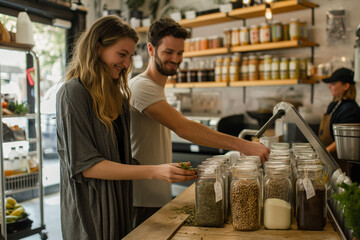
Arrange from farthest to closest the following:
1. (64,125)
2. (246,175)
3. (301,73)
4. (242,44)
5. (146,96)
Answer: (242,44)
(301,73)
(146,96)
(64,125)
(246,175)

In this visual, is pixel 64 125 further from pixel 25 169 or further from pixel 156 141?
pixel 25 169

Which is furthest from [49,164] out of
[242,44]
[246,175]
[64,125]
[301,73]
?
[246,175]

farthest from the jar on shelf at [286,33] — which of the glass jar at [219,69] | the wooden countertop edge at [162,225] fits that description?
the wooden countertop edge at [162,225]

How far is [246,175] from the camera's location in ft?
4.30

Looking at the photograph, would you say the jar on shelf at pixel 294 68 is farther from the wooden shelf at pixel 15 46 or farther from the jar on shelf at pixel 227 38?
the wooden shelf at pixel 15 46

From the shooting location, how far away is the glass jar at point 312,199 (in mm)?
1310

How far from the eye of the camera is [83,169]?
1.42 meters

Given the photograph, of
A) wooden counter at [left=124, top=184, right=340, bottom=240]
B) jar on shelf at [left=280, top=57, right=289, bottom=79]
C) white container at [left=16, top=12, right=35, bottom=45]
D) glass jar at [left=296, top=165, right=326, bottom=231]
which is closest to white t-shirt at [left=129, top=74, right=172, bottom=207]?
wooden counter at [left=124, top=184, right=340, bottom=240]

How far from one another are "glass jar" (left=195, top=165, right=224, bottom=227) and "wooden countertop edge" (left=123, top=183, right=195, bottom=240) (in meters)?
0.11

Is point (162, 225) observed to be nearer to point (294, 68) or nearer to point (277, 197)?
point (277, 197)

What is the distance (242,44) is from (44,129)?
10.0ft

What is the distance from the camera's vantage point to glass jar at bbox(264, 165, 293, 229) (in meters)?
1.32

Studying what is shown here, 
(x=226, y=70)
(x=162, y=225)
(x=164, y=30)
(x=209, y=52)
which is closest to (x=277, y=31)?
(x=226, y=70)

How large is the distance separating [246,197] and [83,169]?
2.13 feet
